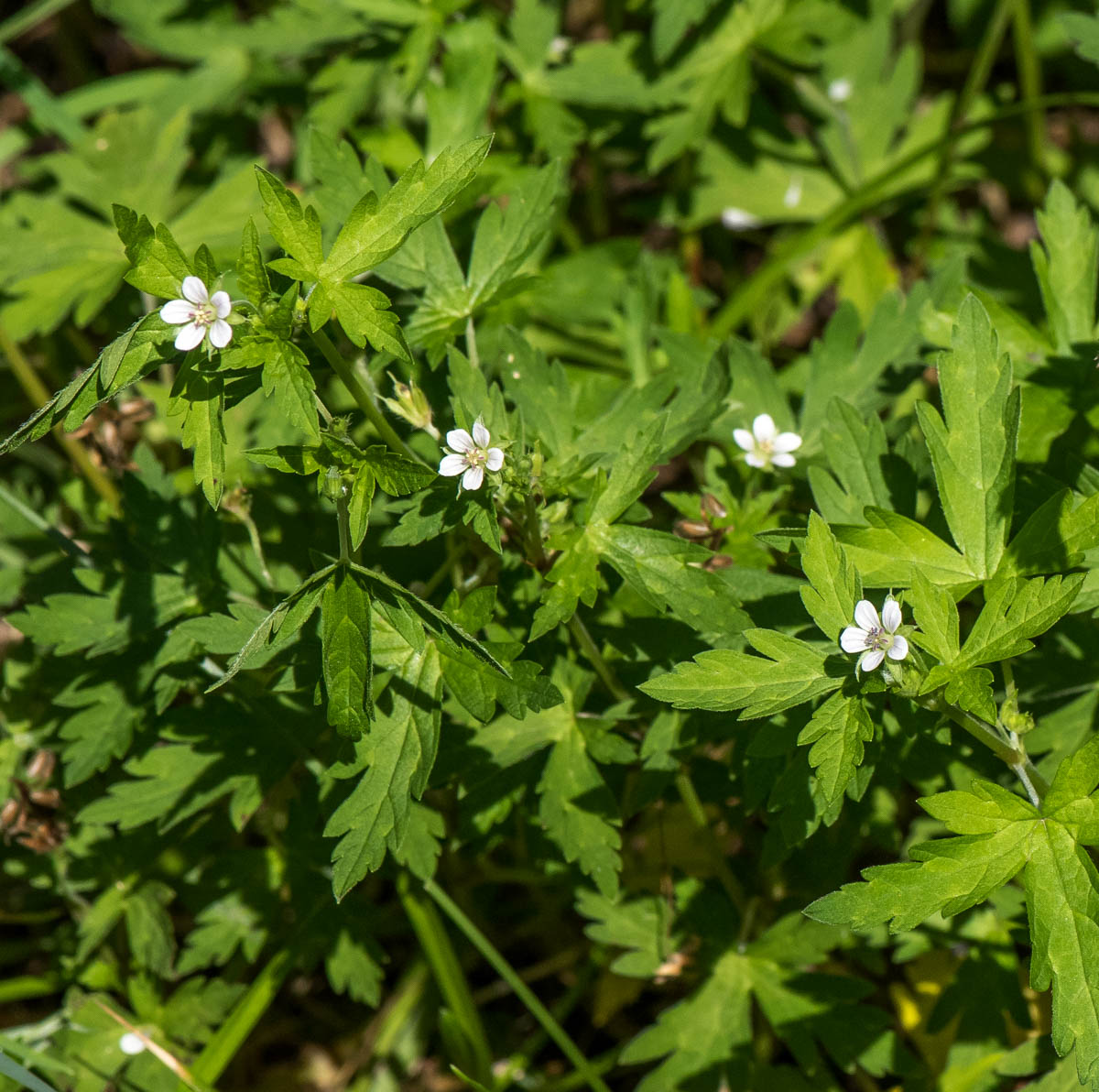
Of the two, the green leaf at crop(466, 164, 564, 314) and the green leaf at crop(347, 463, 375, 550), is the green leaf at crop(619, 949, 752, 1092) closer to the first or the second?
the green leaf at crop(347, 463, 375, 550)

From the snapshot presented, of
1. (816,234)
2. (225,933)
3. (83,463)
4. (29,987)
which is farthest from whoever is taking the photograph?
(816,234)

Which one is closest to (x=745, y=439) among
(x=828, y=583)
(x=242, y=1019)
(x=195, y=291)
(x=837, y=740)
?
(x=828, y=583)

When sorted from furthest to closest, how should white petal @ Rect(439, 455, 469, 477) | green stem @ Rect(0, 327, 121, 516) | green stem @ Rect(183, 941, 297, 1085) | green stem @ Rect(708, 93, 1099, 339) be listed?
green stem @ Rect(708, 93, 1099, 339) → green stem @ Rect(0, 327, 121, 516) → green stem @ Rect(183, 941, 297, 1085) → white petal @ Rect(439, 455, 469, 477)

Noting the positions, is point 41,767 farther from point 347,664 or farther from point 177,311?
point 177,311

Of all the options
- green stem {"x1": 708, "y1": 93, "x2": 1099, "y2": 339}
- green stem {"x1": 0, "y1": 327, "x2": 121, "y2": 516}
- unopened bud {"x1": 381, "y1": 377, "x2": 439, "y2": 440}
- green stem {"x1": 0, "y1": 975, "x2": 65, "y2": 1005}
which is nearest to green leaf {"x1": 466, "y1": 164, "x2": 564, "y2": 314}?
unopened bud {"x1": 381, "y1": 377, "x2": 439, "y2": 440}

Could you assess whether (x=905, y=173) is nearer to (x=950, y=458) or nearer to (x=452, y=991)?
(x=950, y=458)

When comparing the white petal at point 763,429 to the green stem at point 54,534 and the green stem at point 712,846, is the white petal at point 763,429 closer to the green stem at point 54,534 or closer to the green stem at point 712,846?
the green stem at point 712,846

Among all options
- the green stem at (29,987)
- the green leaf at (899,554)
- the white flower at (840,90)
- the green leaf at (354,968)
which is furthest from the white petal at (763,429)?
the green stem at (29,987)
